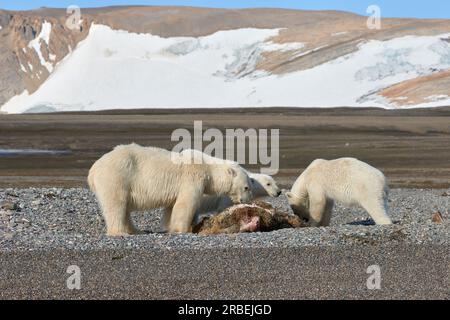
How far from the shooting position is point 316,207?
1712 cm

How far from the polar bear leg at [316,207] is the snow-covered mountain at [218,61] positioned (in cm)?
8181

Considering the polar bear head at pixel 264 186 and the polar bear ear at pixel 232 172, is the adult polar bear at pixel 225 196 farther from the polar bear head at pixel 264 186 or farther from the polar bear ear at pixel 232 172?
the polar bear ear at pixel 232 172

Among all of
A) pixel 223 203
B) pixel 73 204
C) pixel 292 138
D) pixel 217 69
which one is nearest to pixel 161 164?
pixel 223 203

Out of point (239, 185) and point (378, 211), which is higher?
point (239, 185)

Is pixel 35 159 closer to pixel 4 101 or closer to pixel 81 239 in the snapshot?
pixel 81 239

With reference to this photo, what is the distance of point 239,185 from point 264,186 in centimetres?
122

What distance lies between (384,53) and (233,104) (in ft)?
66.9

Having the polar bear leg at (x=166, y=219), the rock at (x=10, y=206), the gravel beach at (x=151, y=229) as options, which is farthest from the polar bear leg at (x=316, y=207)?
the rock at (x=10, y=206)

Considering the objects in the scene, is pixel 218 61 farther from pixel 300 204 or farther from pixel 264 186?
pixel 300 204

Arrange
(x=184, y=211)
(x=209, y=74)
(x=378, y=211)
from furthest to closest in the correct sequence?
(x=209, y=74) → (x=378, y=211) → (x=184, y=211)

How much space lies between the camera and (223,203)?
57.8ft

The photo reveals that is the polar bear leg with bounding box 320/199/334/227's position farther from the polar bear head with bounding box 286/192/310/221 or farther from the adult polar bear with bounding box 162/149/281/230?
the adult polar bear with bounding box 162/149/281/230

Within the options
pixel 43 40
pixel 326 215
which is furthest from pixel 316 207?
pixel 43 40

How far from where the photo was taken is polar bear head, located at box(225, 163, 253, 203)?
54.4 feet
